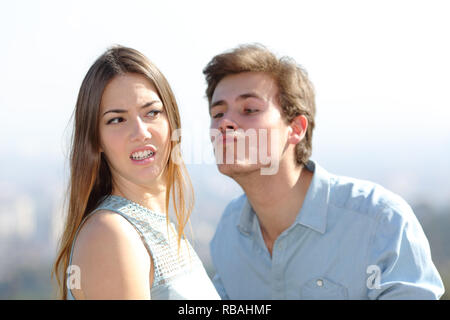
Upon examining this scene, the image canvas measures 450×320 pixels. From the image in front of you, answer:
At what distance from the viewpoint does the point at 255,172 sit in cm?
318

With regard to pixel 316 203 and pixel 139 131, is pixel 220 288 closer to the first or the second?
pixel 316 203

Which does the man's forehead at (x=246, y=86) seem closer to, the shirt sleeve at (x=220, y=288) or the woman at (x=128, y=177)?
the woman at (x=128, y=177)

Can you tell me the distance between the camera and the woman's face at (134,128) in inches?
83.5

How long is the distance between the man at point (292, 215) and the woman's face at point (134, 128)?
984mm

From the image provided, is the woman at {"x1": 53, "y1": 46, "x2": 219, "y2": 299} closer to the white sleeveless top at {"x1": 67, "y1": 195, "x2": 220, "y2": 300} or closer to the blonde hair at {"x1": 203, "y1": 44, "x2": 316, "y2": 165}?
the white sleeveless top at {"x1": 67, "y1": 195, "x2": 220, "y2": 300}

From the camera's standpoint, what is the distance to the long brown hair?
213cm

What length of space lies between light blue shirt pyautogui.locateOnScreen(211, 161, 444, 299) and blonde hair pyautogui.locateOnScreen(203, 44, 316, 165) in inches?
14.5

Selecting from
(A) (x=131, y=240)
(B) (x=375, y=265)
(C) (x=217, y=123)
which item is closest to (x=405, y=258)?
(B) (x=375, y=265)

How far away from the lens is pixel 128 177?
2229mm

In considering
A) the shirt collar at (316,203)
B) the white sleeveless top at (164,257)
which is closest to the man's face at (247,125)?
the shirt collar at (316,203)

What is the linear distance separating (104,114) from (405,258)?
6.23 feet

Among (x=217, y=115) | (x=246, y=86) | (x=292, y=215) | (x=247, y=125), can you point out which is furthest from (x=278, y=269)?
(x=246, y=86)

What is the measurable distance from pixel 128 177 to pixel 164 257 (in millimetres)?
416
